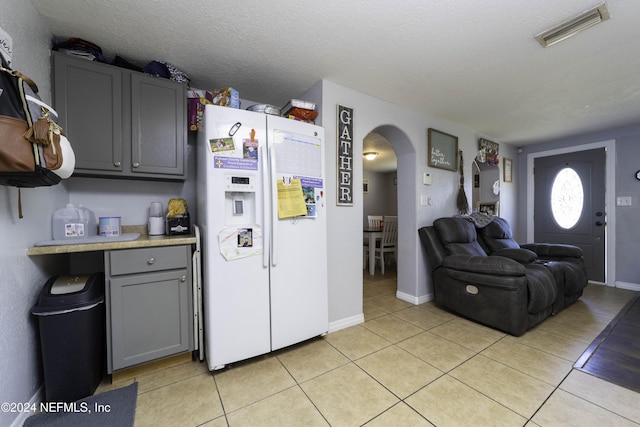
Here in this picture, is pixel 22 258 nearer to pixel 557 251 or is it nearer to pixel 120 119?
pixel 120 119

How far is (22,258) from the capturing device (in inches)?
51.0

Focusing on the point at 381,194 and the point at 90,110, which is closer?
the point at 90,110

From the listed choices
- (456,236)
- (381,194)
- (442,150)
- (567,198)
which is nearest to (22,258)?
(456,236)

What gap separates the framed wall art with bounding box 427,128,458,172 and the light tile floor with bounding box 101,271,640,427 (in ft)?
6.29

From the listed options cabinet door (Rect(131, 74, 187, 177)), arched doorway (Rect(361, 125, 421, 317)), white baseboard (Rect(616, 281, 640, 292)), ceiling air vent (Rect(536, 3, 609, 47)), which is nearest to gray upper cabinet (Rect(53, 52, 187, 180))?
cabinet door (Rect(131, 74, 187, 177))

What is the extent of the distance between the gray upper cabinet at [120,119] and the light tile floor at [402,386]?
56.7 inches

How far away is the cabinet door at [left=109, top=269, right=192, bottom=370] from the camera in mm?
1521

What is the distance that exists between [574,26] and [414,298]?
2.61 m

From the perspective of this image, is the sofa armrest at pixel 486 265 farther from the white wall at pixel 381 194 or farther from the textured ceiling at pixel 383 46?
the white wall at pixel 381 194

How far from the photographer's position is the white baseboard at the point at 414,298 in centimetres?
290

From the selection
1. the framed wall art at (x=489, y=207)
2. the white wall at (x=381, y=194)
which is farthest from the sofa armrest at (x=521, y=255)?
the white wall at (x=381, y=194)

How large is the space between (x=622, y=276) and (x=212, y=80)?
576 centimetres

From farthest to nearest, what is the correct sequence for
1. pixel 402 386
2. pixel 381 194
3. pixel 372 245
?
pixel 381 194
pixel 372 245
pixel 402 386

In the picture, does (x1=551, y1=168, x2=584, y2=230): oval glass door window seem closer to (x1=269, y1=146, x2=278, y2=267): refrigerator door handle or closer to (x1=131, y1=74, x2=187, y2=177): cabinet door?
(x1=269, y1=146, x2=278, y2=267): refrigerator door handle
